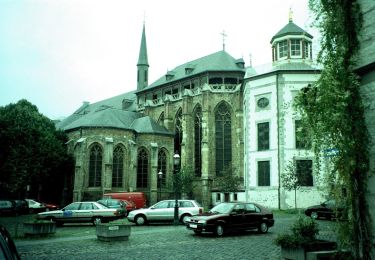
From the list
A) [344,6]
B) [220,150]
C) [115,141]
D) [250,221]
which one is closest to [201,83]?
[220,150]

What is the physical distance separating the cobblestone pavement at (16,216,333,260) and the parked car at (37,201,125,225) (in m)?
4.85

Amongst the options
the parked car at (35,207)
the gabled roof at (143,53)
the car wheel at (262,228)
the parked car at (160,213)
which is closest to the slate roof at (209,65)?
the gabled roof at (143,53)

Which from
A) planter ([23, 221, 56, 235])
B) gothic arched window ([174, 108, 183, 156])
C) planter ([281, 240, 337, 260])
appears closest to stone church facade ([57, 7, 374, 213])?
gothic arched window ([174, 108, 183, 156])

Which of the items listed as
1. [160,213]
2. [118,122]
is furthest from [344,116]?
[118,122]

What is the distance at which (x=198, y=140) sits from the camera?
42969 mm

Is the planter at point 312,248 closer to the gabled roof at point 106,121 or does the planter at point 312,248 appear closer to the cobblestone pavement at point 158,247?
the cobblestone pavement at point 158,247

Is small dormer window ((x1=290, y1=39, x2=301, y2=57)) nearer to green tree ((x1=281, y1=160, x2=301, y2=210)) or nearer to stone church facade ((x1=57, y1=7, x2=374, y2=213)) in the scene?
stone church facade ((x1=57, y1=7, x2=374, y2=213))

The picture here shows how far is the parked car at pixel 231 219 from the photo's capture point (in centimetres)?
1608

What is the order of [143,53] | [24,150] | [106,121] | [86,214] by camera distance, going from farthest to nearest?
[143,53], [106,121], [24,150], [86,214]

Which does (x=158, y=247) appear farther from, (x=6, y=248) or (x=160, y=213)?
(x=6, y=248)

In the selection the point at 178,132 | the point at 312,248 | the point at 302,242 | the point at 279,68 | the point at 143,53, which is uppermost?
the point at 143,53

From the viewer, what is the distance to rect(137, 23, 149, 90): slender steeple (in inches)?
2411

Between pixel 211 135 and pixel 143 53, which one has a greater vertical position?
pixel 143 53

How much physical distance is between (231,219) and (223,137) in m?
24.7
